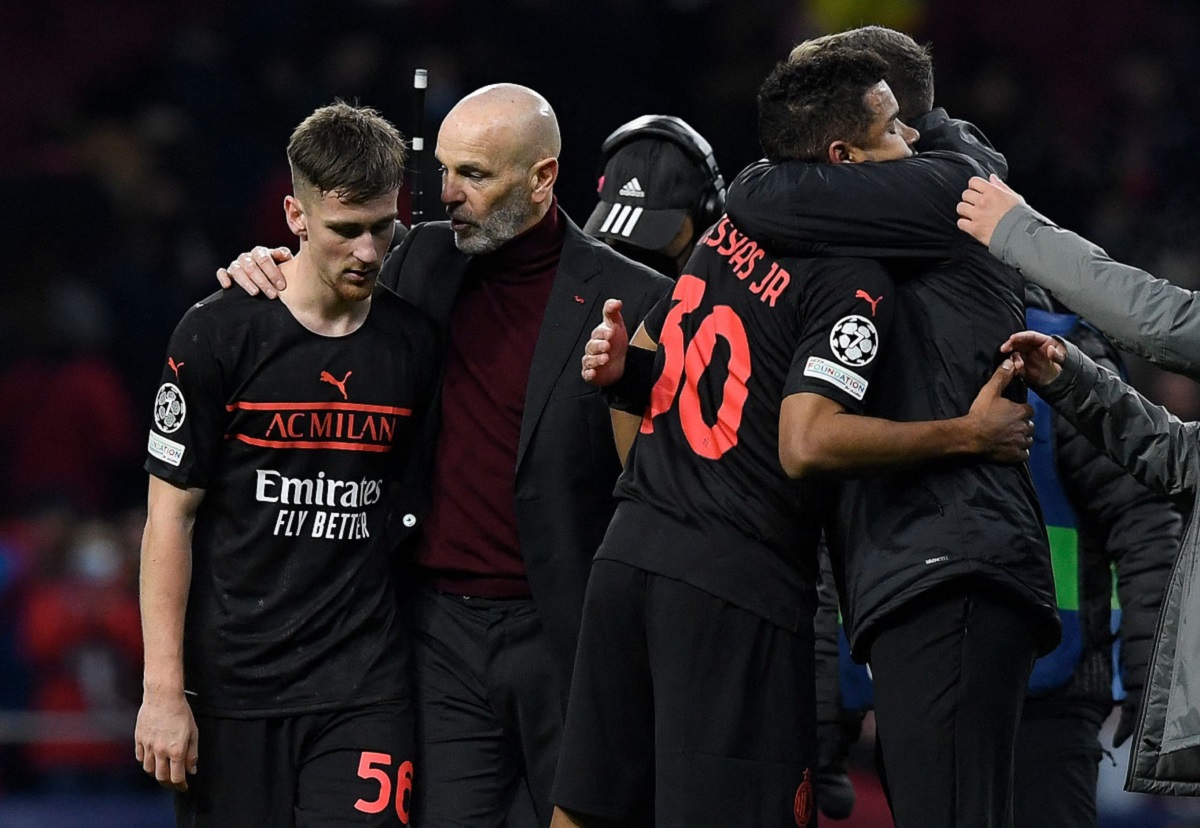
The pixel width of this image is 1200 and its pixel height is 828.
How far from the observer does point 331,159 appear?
3.75 metres

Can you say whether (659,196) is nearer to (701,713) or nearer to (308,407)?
(308,407)

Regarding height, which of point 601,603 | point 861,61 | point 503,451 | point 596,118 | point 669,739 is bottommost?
point 669,739

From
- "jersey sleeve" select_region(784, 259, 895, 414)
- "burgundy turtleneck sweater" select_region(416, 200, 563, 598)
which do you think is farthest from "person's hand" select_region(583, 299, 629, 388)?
"burgundy turtleneck sweater" select_region(416, 200, 563, 598)

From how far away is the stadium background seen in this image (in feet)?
28.7

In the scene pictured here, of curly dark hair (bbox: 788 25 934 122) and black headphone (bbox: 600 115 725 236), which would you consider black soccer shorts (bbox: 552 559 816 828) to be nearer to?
curly dark hair (bbox: 788 25 934 122)

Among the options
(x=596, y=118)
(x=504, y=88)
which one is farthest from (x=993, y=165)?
(x=596, y=118)

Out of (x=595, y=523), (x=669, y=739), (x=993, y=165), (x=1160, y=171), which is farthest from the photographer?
(x=1160, y=171)

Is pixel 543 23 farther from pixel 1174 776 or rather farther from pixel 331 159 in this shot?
pixel 1174 776

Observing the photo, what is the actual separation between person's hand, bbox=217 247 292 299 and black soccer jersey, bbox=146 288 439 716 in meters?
0.03

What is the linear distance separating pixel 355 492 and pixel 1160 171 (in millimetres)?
7593

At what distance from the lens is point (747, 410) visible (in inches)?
142

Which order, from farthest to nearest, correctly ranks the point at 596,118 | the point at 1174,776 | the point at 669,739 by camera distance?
the point at 596,118, the point at 669,739, the point at 1174,776

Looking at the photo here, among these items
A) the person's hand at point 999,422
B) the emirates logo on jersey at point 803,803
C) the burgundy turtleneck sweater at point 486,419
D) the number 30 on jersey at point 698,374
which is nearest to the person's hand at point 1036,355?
the person's hand at point 999,422

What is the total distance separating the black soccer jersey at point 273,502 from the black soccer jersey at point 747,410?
59 cm
